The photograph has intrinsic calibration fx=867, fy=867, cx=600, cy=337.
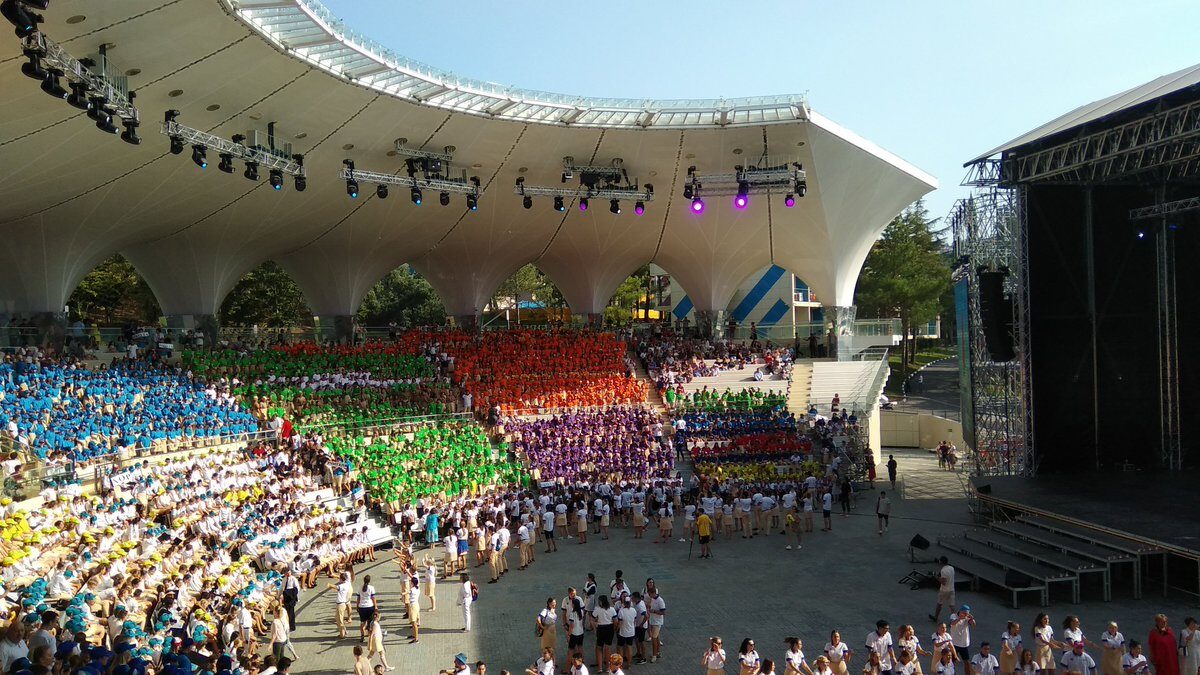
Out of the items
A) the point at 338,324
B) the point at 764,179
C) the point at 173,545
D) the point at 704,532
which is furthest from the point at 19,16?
the point at 338,324

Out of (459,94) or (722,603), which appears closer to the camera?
(722,603)

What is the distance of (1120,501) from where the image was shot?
52.2 ft

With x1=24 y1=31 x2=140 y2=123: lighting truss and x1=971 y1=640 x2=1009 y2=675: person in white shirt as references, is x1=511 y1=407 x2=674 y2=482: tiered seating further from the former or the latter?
x1=971 y1=640 x2=1009 y2=675: person in white shirt

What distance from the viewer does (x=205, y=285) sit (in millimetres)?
31875

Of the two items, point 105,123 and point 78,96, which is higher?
point 78,96

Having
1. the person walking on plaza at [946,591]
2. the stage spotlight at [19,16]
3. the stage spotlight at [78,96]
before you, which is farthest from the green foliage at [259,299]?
the person walking on plaza at [946,591]

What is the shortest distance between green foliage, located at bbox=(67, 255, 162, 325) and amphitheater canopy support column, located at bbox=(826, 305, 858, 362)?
120 ft

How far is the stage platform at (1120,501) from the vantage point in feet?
44.5

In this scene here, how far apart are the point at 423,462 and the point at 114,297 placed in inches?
1452

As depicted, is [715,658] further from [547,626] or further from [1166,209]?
[1166,209]

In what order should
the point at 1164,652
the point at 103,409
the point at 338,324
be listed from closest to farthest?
the point at 1164,652
the point at 103,409
the point at 338,324

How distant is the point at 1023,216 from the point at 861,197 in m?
12.5

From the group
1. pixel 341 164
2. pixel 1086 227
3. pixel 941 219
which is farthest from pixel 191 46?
pixel 941 219

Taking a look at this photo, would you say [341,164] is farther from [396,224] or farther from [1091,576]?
[1091,576]
